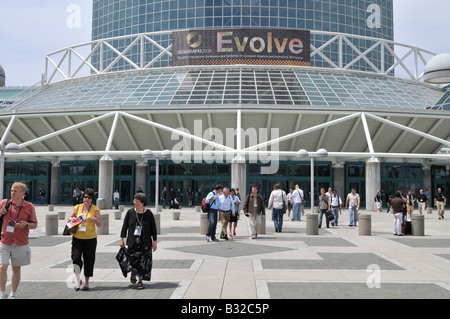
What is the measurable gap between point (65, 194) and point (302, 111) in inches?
927

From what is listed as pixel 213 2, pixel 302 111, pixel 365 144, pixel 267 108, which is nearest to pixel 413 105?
pixel 365 144

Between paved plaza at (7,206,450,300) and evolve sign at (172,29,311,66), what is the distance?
1220 inches

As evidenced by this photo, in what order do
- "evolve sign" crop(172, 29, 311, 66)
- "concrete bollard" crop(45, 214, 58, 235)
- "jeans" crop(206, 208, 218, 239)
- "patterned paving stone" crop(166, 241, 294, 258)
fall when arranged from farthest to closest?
"evolve sign" crop(172, 29, 311, 66) → "concrete bollard" crop(45, 214, 58, 235) → "jeans" crop(206, 208, 218, 239) → "patterned paving stone" crop(166, 241, 294, 258)

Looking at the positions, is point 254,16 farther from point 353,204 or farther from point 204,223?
point 204,223

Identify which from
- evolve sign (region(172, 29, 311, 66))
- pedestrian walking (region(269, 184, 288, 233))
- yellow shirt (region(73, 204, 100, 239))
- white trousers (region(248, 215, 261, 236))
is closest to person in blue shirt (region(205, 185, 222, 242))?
white trousers (region(248, 215, 261, 236))

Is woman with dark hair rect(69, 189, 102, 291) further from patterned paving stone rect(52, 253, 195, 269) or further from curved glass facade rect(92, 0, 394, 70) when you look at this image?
curved glass facade rect(92, 0, 394, 70)

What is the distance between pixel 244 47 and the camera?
146ft

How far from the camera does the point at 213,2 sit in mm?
73500

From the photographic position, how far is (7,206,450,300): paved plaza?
25.6 ft

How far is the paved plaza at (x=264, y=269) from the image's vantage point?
7801 millimetres

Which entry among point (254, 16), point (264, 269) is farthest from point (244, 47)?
point (264, 269)

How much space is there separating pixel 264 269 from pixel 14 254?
5210 millimetres

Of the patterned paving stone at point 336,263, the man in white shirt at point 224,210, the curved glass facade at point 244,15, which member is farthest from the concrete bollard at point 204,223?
the curved glass facade at point 244,15

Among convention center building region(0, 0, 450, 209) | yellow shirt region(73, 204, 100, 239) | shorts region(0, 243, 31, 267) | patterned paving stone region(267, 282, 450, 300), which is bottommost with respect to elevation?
patterned paving stone region(267, 282, 450, 300)
